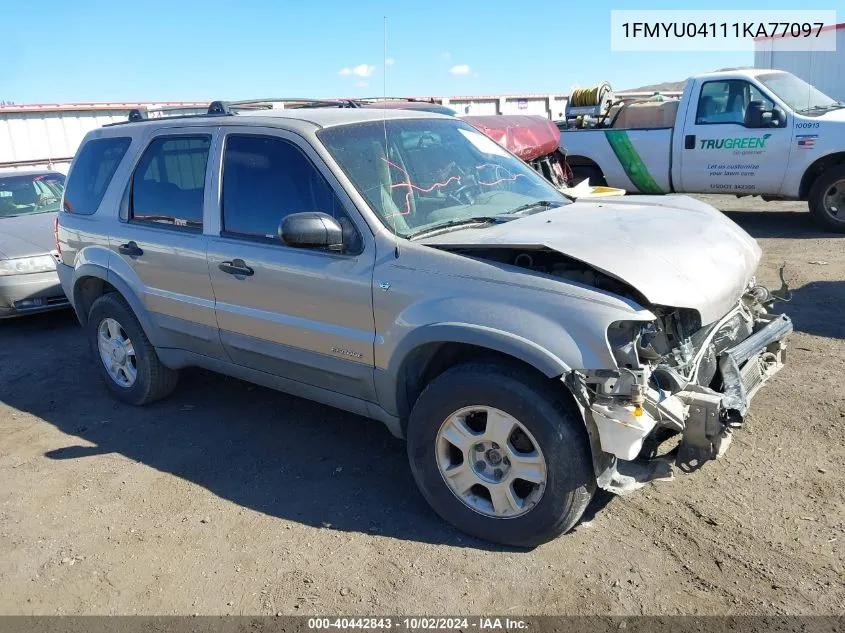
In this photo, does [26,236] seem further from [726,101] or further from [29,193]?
[726,101]

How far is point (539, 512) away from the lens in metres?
3.23

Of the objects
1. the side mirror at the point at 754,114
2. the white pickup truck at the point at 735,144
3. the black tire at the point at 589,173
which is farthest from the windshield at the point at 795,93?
the black tire at the point at 589,173

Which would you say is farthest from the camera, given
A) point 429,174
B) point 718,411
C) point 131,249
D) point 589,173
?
point 589,173

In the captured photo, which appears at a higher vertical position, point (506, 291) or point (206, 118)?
point (206, 118)

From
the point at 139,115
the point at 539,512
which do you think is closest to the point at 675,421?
the point at 539,512

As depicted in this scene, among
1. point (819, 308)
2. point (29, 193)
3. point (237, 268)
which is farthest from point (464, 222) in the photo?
point (29, 193)

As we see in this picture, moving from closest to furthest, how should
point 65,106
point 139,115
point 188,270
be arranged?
point 188,270 < point 139,115 < point 65,106

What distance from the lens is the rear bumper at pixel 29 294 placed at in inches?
282

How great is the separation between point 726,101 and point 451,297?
8.06 meters

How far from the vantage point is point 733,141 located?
31.7 feet

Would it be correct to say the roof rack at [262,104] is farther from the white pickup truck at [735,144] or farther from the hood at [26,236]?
A: the white pickup truck at [735,144]

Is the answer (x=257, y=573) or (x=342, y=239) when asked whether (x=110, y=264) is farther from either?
(x=257, y=573)

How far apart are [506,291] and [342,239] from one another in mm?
939

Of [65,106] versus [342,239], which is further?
[65,106]
